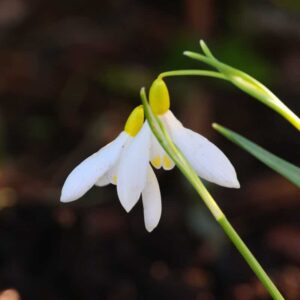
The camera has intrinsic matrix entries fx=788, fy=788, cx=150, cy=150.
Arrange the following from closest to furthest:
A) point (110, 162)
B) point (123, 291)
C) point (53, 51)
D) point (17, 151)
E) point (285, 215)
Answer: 1. point (110, 162)
2. point (123, 291)
3. point (285, 215)
4. point (17, 151)
5. point (53, 51)

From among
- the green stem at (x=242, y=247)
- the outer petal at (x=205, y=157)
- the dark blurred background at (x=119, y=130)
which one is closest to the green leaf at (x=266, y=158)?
the outer petal at (x=205, y=157)

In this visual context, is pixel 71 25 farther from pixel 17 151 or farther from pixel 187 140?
pixel 187 140

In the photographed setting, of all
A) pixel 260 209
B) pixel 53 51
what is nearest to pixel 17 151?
pixel 53 51

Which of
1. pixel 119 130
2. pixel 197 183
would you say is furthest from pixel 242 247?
pixel 119 130

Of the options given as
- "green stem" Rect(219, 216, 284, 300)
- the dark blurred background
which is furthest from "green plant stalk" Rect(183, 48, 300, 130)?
the dark blurred background

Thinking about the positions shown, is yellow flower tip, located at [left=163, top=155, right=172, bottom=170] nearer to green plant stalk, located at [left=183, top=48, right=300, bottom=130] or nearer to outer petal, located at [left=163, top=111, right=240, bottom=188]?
outer petal, located at [left=163, top=111, right=240, bottom=188]

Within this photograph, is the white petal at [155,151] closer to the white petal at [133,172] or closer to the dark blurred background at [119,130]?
the white petal at [133,172]

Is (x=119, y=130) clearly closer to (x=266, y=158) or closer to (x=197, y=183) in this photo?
(x=266, y=158)

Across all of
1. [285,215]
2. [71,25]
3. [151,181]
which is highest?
[151,181]
